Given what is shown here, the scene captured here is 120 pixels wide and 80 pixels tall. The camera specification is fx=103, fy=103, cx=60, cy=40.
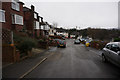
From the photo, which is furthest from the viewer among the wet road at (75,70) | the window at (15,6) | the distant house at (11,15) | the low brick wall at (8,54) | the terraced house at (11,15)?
the window at (15,6)

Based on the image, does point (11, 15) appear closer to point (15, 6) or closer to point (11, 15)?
point (11, 15)

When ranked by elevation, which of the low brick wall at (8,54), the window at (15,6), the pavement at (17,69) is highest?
the window at (15,6)

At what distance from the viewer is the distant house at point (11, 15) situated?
55.7ft

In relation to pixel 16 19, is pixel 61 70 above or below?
below

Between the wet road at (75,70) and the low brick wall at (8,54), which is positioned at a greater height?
the low brick wall at (8,54)

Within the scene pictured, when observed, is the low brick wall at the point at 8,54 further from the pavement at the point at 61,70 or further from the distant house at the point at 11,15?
the distant house at the point at 11,15

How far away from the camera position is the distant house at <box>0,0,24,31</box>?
17.0 m

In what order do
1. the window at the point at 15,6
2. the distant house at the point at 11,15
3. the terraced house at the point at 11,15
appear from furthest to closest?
the window at the point at 15,6, the distant house at the point at 11,15, the terraced house at the point at 11,15

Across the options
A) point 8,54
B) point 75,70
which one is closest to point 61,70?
point 75,70

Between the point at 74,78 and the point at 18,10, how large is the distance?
1961 cm

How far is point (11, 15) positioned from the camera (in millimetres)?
18516

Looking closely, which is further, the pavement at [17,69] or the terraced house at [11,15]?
the terraced house at [11,15]

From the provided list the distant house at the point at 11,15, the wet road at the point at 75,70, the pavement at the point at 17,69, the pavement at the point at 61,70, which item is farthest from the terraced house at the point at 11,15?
the wet road at the point at 75,70

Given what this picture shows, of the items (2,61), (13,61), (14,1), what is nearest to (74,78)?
(13,61)
